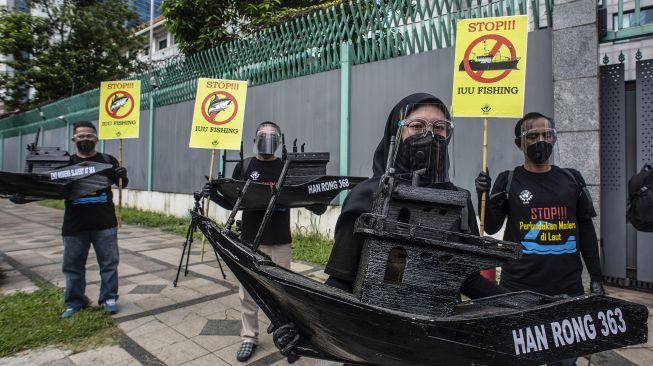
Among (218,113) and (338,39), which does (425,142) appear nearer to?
(218,113)

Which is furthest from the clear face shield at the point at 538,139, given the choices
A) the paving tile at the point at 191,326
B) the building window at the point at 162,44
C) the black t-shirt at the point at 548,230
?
the building window at the point at 162,44

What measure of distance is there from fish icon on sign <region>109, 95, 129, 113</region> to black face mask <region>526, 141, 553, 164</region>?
5.27 meters

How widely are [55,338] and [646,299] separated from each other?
587 cm

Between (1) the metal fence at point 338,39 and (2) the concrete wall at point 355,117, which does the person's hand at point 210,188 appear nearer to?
(2) the concrete wall at point 355,117

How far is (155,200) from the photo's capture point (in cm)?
1087

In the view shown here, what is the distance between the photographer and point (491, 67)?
3.10 m

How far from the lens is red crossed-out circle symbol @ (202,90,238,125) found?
200 inches

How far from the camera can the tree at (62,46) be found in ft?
51.2

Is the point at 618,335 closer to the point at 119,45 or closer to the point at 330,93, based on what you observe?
the point at 330,93

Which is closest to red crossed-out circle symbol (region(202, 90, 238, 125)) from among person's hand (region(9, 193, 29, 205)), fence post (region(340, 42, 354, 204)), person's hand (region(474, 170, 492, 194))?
fence post (region(340, 42, 354, 204))

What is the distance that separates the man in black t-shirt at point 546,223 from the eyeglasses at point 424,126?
1.16 meters

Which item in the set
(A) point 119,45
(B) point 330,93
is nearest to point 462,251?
(B) point 330,93

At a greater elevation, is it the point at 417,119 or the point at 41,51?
the point at 41,51

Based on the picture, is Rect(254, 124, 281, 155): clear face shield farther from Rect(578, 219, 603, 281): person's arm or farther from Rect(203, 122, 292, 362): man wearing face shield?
Rect(578, 219, 603, 281): person's arm
